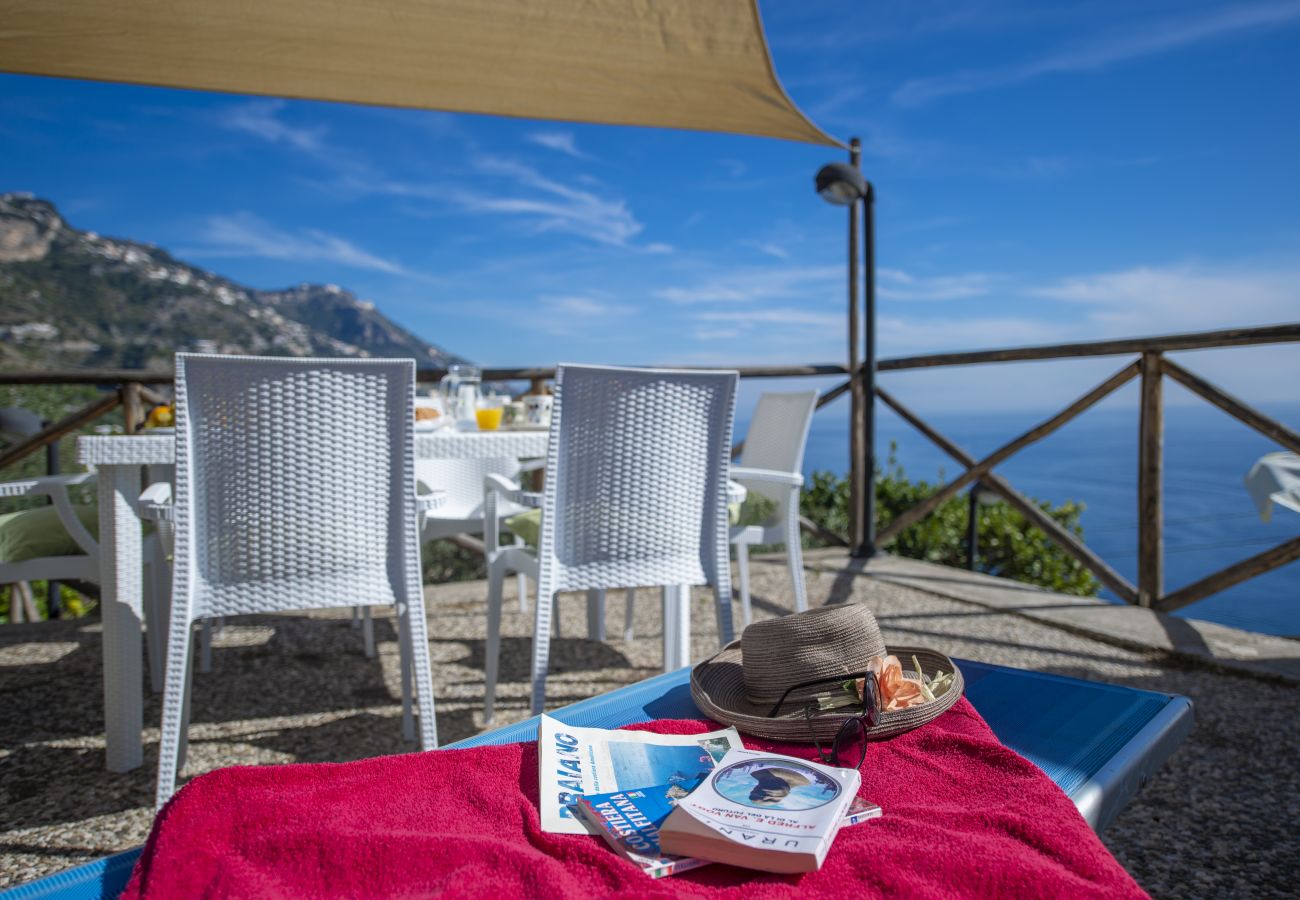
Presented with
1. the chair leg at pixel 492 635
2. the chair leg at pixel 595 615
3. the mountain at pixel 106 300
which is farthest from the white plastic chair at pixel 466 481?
the mountain at pixel 106 300

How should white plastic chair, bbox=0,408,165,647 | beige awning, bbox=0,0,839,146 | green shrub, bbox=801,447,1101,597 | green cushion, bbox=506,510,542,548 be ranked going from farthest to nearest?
green shrub, bbox=801,447,1101,597 → beige awning, bbox=0,0,839,146 → green cushion, bbox=506,510,542,548 → white plastic chair, bbox=0,408,165,647

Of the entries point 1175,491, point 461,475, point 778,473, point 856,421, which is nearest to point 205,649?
point 461,475

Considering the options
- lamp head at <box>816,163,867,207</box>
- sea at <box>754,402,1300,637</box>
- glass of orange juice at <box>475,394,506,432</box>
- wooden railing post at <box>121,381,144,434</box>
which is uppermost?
lamp head at <box>816,163,867,207</box>

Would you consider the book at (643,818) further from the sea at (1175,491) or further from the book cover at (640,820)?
the sea at (1175,491)

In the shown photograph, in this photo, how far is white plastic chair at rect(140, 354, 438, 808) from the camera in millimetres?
1579

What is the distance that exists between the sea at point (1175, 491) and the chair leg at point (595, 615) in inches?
40.9

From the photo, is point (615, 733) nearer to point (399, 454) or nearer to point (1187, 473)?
point (399, 454)

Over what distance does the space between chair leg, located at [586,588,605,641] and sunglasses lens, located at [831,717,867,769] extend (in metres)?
1.89

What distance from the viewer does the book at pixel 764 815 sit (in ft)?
2.33

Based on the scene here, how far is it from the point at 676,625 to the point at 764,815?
1.45m

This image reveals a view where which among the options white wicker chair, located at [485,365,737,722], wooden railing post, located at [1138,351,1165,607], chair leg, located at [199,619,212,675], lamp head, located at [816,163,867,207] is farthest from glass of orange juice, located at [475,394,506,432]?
wooden railing post, located at [1138,351,1165,607]

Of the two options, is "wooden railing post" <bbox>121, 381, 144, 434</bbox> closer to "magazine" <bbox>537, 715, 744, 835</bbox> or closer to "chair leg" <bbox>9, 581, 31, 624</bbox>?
"chair leg" <bbox>9, 581, 31, 624</bbox>

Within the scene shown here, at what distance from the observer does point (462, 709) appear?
7.61ft

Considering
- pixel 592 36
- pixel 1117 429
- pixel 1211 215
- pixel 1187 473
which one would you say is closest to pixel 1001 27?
pixel 592 36
